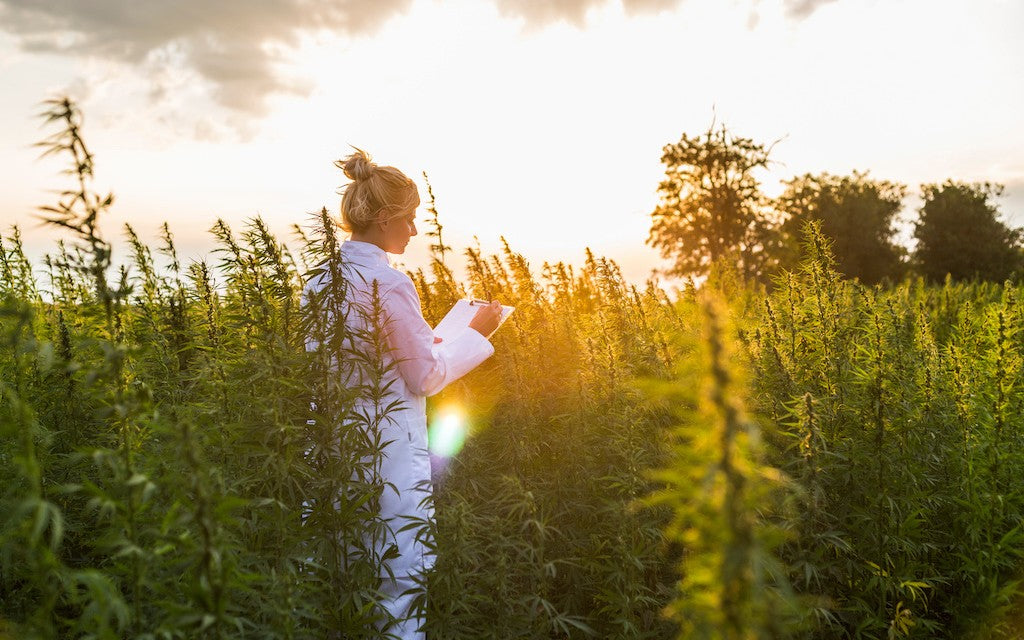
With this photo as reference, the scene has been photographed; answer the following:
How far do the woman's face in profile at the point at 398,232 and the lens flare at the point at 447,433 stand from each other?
3.52 ft

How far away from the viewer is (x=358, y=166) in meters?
3.88

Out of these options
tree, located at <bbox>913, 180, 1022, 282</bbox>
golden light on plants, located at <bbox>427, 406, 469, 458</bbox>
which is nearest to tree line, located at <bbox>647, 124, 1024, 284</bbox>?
tree, located at <bbox>913, 180, 1022, 282</bbox>

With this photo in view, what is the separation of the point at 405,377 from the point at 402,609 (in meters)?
1.14

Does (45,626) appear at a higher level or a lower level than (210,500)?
lower

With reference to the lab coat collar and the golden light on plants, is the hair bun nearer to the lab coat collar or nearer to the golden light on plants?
the lab coat collar

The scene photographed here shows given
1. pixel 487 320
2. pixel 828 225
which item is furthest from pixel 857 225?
pixel 487 320

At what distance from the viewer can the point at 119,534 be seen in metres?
1.91

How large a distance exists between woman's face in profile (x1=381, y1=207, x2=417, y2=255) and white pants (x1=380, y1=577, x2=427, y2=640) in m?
1.85

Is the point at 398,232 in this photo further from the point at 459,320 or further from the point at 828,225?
the point at 828,225

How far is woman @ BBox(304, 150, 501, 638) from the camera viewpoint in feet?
10.4

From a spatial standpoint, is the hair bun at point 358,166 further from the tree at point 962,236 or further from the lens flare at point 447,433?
the tree at point 962,236

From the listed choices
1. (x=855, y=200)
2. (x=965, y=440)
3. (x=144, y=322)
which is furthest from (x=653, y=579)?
(x=855, y=200)

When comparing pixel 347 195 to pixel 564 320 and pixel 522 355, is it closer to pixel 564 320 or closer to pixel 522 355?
pixel 522 355

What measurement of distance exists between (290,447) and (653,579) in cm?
213
